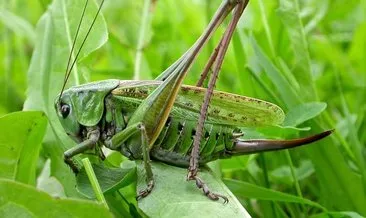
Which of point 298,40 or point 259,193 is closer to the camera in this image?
point 259,193

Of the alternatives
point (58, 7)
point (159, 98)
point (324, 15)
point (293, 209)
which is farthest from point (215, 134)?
point (324, 15)

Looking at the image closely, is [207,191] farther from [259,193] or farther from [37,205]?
[37,205]

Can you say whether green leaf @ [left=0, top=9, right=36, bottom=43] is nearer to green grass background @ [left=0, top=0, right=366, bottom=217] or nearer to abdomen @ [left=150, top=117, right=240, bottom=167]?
green grass background @ [left=0, top=0, right=366, bottom=217]

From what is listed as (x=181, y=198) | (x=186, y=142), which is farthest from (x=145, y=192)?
(x=186, y=142)

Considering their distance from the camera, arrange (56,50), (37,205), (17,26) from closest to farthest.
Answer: (37,205), (56,50), (17,26)

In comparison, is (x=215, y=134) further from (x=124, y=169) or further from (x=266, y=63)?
Answer: (x=266, y=63)

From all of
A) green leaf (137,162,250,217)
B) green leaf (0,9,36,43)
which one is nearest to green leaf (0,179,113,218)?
green leaf (137,162,250,217)
